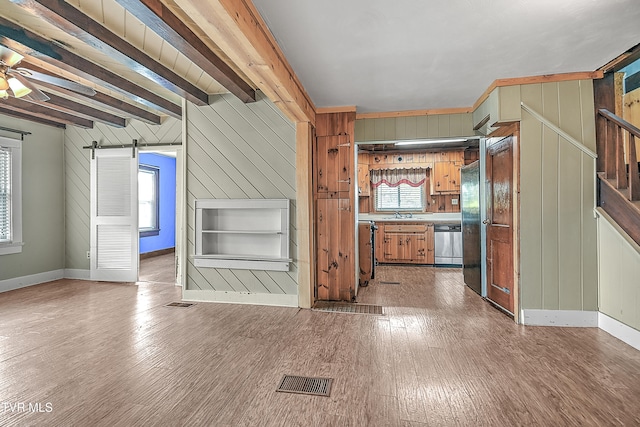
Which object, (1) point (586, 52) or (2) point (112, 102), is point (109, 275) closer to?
(2) point (112, 102)

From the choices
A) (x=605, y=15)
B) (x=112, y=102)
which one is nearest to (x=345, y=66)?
(x=605, y=15)

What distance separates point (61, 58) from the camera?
9.14ft

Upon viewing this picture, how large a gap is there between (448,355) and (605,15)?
106 inches

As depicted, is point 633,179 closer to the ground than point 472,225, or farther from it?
farther from it

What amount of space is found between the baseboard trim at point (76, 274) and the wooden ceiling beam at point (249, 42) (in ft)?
15.3

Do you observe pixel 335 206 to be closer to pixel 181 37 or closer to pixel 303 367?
pixel 303 367

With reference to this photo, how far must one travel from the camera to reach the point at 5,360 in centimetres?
240

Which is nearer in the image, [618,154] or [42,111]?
[618,154]

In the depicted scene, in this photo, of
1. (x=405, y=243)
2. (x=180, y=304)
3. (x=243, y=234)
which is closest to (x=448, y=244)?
(x=405, y=243)

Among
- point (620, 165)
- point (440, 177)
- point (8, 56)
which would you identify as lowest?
point (620, 165)

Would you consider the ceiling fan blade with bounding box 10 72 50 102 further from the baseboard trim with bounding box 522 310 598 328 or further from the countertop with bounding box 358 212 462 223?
the countertop with bounding box 358 212 462 223

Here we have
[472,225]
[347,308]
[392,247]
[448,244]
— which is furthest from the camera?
[392,247]

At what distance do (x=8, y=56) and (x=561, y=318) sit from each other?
18.2 feet

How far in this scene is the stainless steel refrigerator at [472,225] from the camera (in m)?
4.23
